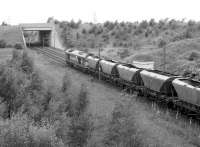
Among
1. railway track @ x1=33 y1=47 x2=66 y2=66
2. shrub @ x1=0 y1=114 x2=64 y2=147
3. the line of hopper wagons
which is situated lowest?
railway track @ x1=33 y1=47 x2=66 y2=66

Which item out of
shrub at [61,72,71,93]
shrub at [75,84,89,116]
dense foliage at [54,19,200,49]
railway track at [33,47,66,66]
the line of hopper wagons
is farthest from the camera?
dense foliage at [54,19,200,49]

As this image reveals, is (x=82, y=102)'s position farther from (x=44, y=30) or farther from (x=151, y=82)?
(x=44, y=30)

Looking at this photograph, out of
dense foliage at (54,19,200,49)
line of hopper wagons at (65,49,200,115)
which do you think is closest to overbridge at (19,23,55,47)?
dense foliage at (54,19,200,49)

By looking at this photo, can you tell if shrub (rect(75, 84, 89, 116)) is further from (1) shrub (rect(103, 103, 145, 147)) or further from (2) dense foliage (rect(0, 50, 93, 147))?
(1) shrub (rect(103, 103, 145, 147))

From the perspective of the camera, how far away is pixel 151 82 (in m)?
26.2

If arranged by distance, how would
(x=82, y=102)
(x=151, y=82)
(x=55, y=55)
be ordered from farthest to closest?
(x=55, y=55) < (x=151, y=82) < (x=82, y=102)

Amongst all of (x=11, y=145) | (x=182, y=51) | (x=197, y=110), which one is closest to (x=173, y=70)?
(x=182, y=51)

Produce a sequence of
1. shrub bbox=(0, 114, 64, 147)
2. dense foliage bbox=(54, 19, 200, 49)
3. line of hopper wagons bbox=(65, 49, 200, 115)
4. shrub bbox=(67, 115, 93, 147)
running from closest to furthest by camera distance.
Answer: shrub bbox=(0, 114, 64, 147), shrub bbox=(67, 115, 93, 147), line of hopper wagons bbox=(65, 49, 200, 115), dense foliage bbox=(54, 19, 200, 49)

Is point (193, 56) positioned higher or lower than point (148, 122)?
higher

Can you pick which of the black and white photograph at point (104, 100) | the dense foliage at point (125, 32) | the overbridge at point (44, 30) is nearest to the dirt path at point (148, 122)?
the black and white photograph at point (104, 100)

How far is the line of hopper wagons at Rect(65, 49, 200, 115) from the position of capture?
21.4m

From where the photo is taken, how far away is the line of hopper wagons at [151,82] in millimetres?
21359

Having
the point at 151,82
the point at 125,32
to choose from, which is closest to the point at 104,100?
the point at 151,82

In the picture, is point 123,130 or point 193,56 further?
point 193,56
